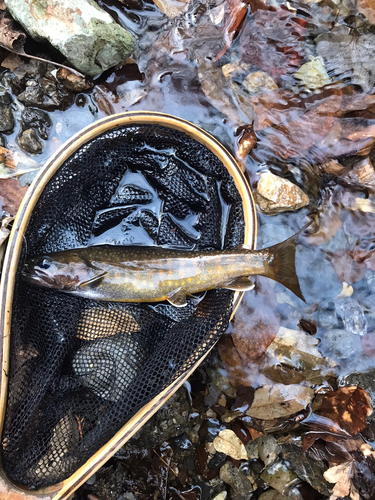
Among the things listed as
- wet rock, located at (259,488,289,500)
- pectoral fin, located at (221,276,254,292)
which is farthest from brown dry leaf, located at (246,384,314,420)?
pectoral fin, located at (221,276,254,292)

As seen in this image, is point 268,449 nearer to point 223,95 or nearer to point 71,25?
point 223,95

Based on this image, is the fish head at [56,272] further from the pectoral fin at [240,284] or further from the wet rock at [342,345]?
the wet rock at [342,345]

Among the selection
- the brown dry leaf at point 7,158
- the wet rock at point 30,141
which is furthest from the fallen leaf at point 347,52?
the brown dry leaf at point 7,158

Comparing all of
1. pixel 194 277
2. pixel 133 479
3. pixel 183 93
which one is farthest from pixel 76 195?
pixel 133 479

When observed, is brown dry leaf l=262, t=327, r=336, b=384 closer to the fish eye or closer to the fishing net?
the fishing net

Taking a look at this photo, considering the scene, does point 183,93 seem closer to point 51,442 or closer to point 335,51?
point 335,51

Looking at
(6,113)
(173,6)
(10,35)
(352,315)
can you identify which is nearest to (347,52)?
(173,6)

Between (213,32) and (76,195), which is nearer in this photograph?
(76,195)
